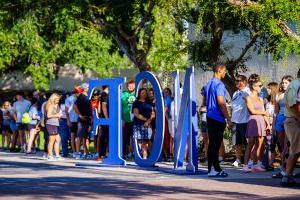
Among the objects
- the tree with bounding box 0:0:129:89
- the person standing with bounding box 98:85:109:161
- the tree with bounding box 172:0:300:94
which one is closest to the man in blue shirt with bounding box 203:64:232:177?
the tree with bounding box 172:0:300:94

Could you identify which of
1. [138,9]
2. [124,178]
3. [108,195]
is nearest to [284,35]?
[124,178]

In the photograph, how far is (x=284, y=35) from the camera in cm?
1423

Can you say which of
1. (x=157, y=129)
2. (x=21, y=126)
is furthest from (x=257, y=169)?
(x=21, y=126)

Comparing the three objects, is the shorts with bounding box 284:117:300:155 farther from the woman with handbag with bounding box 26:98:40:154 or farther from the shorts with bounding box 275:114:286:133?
the woman with handbag with bounding box 26:98:40:154

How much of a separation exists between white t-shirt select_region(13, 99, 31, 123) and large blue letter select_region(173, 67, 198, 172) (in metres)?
8.42

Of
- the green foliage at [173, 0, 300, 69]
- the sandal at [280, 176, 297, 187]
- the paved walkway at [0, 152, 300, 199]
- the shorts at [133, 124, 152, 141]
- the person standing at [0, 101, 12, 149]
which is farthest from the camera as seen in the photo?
the person standing at [0, 101, 12, 149]

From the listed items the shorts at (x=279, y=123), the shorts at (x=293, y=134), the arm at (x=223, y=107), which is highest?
the arm at (x=223, y=107)

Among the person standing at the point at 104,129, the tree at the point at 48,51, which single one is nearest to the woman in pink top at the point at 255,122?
the person standing at the point at 104,129

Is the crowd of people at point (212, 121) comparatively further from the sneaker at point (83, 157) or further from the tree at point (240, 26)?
the tree at point (240, 26)

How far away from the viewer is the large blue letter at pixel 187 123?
49.5 ft

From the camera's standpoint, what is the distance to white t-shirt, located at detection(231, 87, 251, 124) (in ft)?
52.3

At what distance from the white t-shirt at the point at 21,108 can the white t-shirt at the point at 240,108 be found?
871cm

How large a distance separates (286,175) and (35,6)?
11.1 m

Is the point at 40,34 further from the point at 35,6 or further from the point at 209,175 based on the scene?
the point at 209,175
